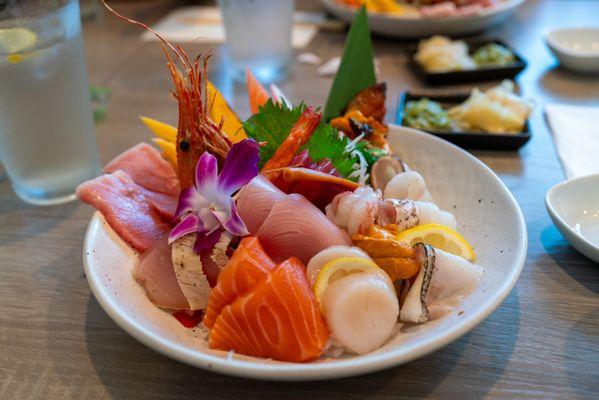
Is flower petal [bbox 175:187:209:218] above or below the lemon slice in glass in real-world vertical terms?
below

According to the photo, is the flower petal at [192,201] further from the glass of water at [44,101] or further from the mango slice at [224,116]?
the glass of water at [44,101]

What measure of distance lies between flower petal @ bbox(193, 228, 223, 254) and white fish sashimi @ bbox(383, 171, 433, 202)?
1.40 ft

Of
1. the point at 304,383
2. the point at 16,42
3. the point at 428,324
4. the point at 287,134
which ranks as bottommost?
the point at 304,383

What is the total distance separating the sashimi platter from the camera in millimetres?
893

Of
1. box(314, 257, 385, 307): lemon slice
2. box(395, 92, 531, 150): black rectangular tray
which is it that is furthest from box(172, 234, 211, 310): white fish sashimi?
box(395, 92, 531, 150): black rectangular tray

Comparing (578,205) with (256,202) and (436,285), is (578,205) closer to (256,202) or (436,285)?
(436,285)

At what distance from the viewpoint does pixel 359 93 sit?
156 centimetres

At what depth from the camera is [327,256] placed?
98 cm

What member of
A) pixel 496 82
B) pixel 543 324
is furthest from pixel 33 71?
pixel 496 82

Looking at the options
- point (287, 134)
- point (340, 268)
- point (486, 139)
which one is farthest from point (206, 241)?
point (486, 139)

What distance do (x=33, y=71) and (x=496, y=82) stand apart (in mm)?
1710

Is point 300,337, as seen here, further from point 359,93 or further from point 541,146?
point 541,146

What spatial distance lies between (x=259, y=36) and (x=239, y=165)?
1284mm

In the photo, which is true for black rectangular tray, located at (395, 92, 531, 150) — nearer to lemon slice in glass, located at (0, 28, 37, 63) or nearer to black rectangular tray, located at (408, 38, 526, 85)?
black rectangular tray, located at (408, 38, 526, 85)
